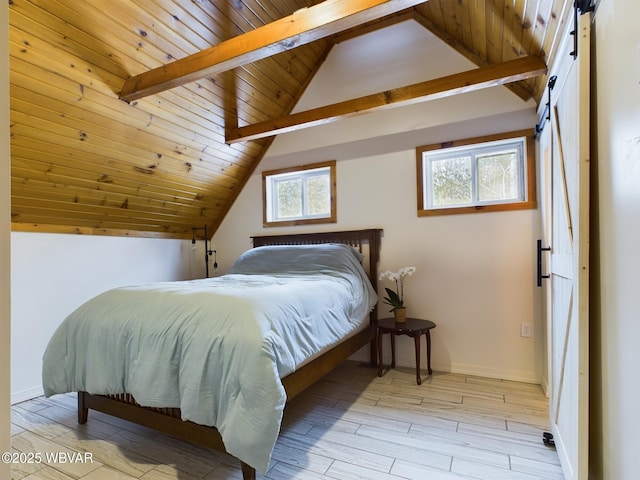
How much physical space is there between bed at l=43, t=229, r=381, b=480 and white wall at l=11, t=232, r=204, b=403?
3.08 ft

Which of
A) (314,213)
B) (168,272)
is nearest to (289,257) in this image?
(314,213)

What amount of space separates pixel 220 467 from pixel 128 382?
0.64 metres

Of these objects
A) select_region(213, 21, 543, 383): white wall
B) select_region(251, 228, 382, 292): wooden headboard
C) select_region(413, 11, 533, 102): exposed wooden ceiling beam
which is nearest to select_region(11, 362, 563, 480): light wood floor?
select_region(213, 21, 543, 383): white wall

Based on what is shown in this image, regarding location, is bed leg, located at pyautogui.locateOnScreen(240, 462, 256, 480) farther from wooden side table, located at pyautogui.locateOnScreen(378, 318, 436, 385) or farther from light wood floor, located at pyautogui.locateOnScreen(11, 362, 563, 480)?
wooden side table, located at pyautogui.locateOnScreen(378, 318, 436, 385)

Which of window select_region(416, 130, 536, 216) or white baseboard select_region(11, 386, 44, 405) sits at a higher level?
window select_region(416, 130, 536, 216)

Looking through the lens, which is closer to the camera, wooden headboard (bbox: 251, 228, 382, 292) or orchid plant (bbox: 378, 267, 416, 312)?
orchid plant (bbox: 378, 267, 416, 312)

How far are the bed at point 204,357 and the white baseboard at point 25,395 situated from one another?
846 millimetres

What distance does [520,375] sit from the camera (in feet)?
8.97

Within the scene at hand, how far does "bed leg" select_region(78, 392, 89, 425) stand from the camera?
2109 mm

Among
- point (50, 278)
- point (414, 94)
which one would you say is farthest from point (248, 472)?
point (414, 94)

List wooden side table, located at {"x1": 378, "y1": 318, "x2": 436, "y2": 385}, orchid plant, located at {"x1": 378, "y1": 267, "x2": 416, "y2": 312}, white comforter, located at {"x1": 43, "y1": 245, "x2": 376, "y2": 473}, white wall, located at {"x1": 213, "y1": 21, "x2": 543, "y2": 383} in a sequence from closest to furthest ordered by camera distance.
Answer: white comforter, located at {"x1": 43, "y1": 245, "x2": 376, "y2": 473} < wooden side table, located at {"x1": 378, "y1": 318, "x2": 436, "y2": 385} < white wall, located at {"x1": 213, "y1": 21, "x2": 543, "y2": 383} < orchid plant, located at {"x1": 378, "y1": 267, "x2": 416, "y2": 312}

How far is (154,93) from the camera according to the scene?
2270mm

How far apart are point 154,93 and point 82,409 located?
82.9 inches

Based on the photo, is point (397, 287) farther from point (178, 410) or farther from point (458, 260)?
point (178, 410)
